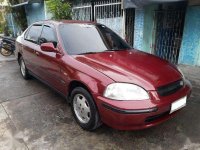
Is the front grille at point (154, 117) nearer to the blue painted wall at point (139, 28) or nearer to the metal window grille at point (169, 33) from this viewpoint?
the metal window grille at point (169, 33)

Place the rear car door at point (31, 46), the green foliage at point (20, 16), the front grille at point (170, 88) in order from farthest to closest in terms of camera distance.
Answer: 1. the green foliage at point (20, 16)
2. the rear car door at point (31, 46)
3. the front grille at point (170, 88)

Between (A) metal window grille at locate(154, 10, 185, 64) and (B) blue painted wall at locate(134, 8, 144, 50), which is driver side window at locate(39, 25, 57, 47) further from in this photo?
(A) metal window grille at locate(154, 10, 185, 64)

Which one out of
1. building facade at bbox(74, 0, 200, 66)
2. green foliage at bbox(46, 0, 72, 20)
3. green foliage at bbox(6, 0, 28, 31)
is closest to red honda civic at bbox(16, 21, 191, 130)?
building facade at bbox(74, 0, 200, 66)

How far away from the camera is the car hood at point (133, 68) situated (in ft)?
8.64

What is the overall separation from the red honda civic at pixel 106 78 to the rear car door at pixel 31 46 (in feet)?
0.49

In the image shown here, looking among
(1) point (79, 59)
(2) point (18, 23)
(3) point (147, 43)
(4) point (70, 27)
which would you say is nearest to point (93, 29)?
(4) point (70, 27)

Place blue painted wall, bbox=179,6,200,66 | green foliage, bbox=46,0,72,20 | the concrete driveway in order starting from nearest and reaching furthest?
the concrete driveway
blue painted wall, bbox=179,6,200,66
green foliage, bbox=46,0,72,20

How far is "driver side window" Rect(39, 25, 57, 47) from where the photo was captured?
370 centimetres

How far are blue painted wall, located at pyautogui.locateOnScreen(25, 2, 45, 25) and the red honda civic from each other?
936 cm

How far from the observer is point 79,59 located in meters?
3.16

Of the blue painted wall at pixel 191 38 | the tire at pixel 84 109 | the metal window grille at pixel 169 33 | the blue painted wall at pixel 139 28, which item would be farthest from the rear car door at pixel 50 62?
the metal window grille at pixel 169 33

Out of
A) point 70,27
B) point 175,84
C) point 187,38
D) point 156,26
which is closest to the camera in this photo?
point 175,84

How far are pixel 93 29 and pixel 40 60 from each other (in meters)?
1.25

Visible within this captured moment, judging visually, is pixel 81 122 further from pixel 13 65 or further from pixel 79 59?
pixel 13 65
